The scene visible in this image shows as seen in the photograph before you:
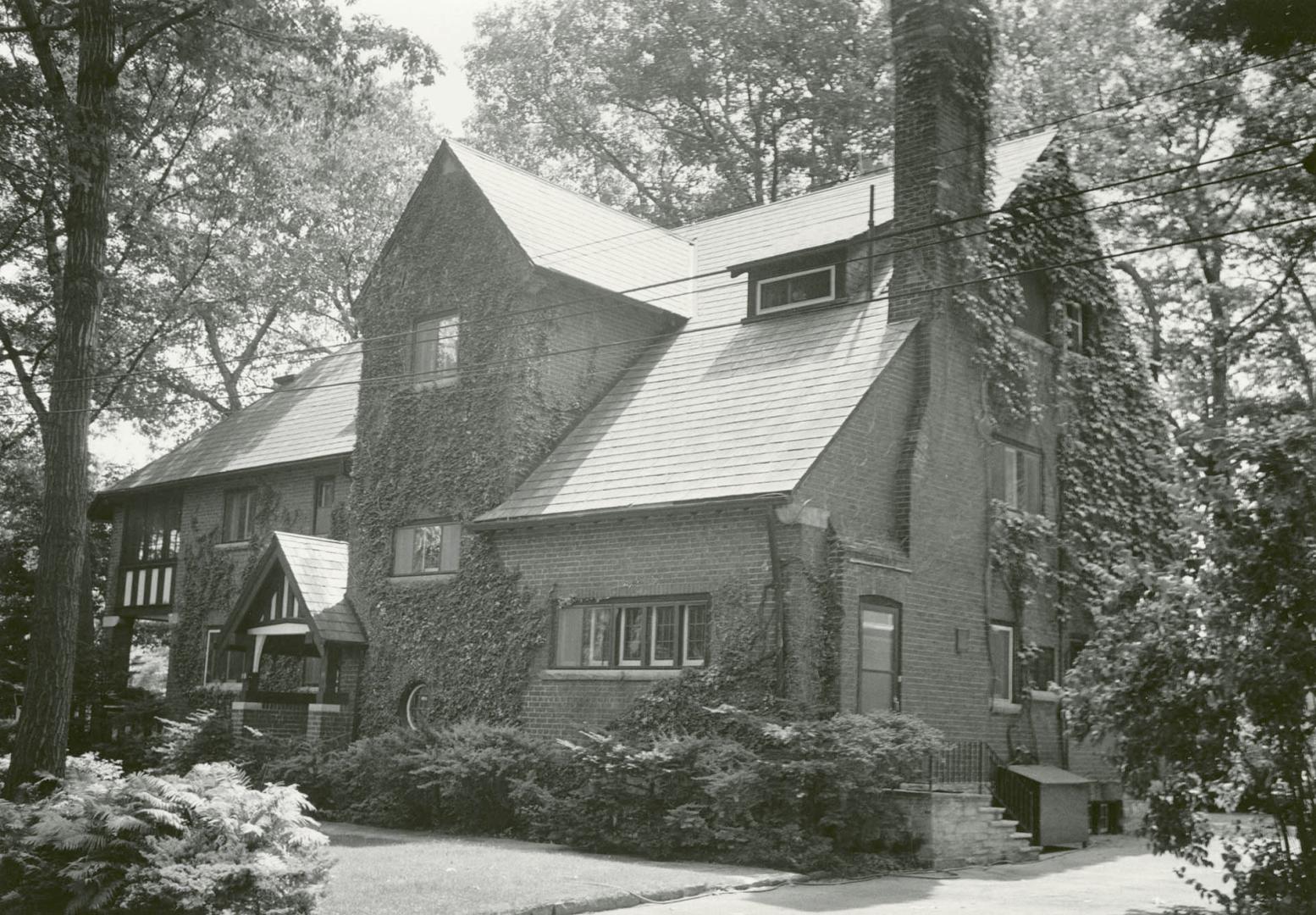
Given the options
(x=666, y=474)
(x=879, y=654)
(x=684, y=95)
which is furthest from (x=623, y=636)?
(x=684, y=95)

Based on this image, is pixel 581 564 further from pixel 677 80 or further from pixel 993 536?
pixel 677 80

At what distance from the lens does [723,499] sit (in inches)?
737

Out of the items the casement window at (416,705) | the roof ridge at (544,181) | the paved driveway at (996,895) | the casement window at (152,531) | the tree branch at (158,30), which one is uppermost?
the roof ridge at (544,181)

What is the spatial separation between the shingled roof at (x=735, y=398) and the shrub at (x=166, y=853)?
29.7 feet

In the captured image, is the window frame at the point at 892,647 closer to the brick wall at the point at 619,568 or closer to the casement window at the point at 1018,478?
the brick wall at the point at 619,568

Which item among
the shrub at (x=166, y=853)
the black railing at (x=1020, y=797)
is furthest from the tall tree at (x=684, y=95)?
the shrub at (x=166, y=853)

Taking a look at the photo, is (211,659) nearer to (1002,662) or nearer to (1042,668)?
(1002,662)

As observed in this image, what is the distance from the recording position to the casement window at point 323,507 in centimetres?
2816

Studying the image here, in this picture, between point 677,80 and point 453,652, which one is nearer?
point 453,652

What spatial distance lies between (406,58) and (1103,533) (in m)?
14.1

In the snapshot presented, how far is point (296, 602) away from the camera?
24.4 m

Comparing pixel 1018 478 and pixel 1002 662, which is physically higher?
pixel 1018 478

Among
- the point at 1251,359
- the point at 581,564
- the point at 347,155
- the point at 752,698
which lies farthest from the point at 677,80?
the point at 752,698

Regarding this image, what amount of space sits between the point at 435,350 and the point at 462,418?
194cm
